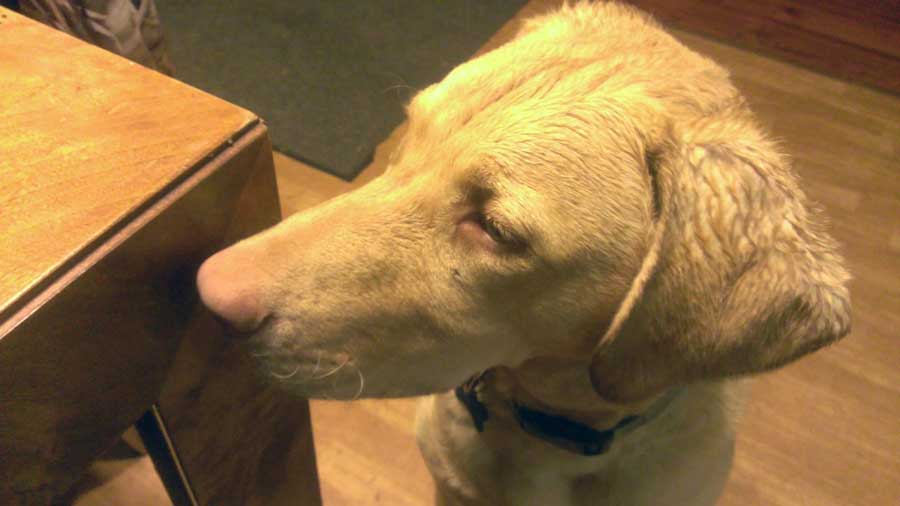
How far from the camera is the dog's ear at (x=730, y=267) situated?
34.5 inches

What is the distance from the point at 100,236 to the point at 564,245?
0.54 m

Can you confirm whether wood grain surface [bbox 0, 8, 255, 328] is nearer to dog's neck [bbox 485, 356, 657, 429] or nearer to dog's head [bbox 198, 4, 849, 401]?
dog's head [bbox 198, 4, 849, 401]

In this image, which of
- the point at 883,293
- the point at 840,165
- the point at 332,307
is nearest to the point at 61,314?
the point at 332,307

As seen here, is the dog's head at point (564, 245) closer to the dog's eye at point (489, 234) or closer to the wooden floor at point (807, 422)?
the dog's eye at point (489, 234)

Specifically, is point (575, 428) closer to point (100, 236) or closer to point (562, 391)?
point (562, 391)

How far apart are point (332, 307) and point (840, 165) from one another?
101 inches

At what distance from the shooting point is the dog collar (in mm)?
1177

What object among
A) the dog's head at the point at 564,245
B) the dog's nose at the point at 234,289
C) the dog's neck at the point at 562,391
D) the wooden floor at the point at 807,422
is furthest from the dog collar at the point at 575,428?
the wooden floor at the point at 807,422

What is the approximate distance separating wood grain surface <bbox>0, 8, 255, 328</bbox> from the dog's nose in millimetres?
124

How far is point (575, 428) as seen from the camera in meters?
1.19

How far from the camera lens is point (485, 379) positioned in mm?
1278

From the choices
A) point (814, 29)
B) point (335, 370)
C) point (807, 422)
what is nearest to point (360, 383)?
point (335, 370)

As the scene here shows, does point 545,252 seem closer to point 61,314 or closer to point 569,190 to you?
point 569,190

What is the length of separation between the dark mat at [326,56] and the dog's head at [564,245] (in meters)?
Answer: 1.64
